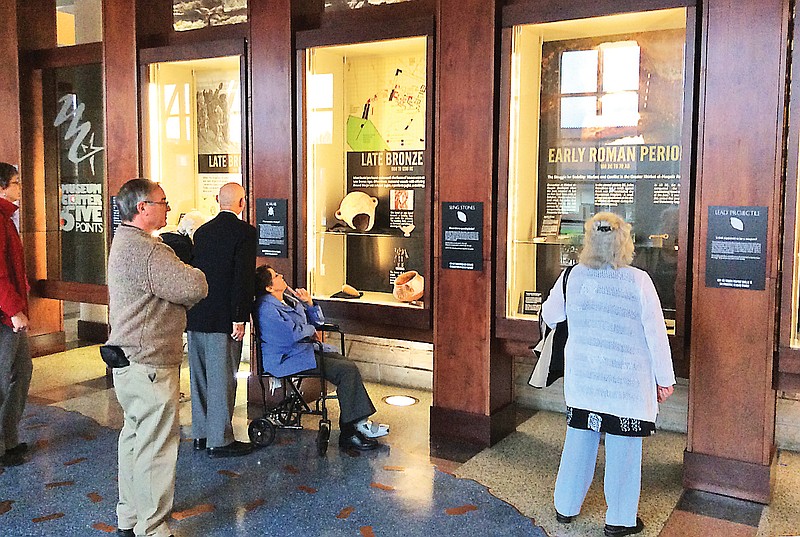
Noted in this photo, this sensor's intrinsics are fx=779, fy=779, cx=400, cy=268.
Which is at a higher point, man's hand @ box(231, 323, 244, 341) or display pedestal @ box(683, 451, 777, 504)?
man's hand @ box(231, 323, 244, 341)

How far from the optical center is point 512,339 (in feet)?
15.4

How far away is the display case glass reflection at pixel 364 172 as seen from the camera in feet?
17.8

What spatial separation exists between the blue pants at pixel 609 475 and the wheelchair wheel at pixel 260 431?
1.84m

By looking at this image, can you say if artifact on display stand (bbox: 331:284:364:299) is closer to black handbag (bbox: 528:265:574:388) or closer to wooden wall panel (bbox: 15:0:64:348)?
black handbag (bbox: 528:265:574:388)

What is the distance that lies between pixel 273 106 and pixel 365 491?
109 inches

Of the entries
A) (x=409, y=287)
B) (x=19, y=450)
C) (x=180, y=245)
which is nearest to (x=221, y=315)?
(x=180, y=245)

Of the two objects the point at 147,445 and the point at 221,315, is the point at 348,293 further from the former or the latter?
the point at 147,445

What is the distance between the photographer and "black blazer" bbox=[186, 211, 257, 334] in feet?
14.6

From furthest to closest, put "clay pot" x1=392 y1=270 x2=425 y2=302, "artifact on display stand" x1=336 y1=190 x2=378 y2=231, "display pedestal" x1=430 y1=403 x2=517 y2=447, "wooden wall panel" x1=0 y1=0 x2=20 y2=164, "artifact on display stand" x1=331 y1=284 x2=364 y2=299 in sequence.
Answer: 1. "wooden wall panel" x1=0 y1=0 x2=20 y2=164
2. "artifact on display stand" x1=336 y1=190 x2=378 y2=231
3. "artifact on display stand" x1=331 y1=284 x2=364 y2=299
4. "clay pot" x1=392 y1=270 x2=425 y2=302
5. "display pedestal" x1=430 y1=403 x2=517 y2=447

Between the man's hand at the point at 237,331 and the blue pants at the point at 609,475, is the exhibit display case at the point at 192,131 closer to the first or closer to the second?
the man's hand at the point at 237,331

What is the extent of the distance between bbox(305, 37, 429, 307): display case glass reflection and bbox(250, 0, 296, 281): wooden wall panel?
0.14 m

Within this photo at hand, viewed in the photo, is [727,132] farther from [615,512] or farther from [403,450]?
[403,450]

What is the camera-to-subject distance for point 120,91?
6.20 m

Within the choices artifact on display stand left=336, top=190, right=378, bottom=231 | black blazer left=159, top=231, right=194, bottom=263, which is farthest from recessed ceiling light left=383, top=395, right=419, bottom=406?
black blazer left=159, top=231, right=194, bottom=263
